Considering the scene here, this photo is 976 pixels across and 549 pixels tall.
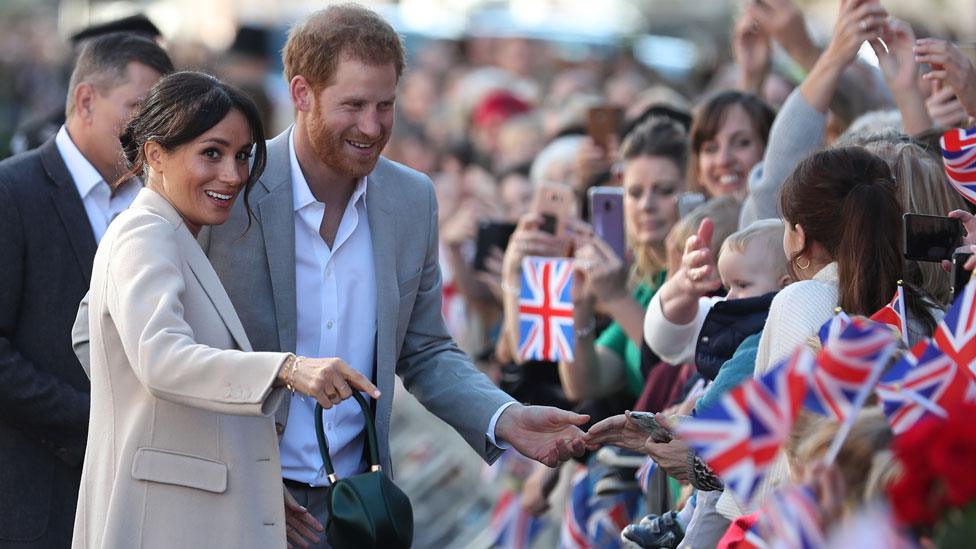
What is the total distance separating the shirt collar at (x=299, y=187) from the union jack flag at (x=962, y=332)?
1.97 meters

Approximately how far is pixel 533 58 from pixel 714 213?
34.1ft

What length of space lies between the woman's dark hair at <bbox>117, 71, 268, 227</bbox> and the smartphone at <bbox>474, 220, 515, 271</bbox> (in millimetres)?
3587

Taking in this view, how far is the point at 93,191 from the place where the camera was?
17.0 feet

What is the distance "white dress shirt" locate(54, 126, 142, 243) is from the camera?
16.9ft

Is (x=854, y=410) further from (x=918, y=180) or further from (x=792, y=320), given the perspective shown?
(x=918, y=180)

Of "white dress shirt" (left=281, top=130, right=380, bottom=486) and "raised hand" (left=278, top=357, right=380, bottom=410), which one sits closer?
"raised hand" (left=278, top=357, right=380, bottom=410)

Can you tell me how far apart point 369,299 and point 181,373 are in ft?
3.35

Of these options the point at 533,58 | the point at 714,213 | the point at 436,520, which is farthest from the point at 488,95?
the point at 714,213

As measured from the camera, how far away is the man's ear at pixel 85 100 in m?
5.33

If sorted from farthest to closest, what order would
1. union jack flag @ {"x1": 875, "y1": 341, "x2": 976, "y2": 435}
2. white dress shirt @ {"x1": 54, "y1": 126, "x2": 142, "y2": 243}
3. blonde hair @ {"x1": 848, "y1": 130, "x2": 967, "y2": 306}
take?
white dress shirt @ {"x1": 54, "y1": 126, "x2": 142, "y2": 243}, blonde hair @ {"x1": 848, "y1": 130, "x2": 967, "y2": 306}, union jack flag @ {"x1": 875, "y1": 341, "x2": 976, "y2": 435}

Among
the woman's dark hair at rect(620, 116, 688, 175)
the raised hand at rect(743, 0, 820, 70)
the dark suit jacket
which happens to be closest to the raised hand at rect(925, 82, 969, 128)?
the raised hand at rect(743, 0, 820, 70)

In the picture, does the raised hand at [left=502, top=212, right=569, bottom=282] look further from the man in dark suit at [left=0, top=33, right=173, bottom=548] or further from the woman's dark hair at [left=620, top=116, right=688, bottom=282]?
the man in dark suit at [left=0, top=33, right=173, bottom=548]

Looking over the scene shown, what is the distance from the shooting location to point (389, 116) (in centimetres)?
457

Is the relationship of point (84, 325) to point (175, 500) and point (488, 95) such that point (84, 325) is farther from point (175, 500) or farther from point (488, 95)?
point (488, 95)
